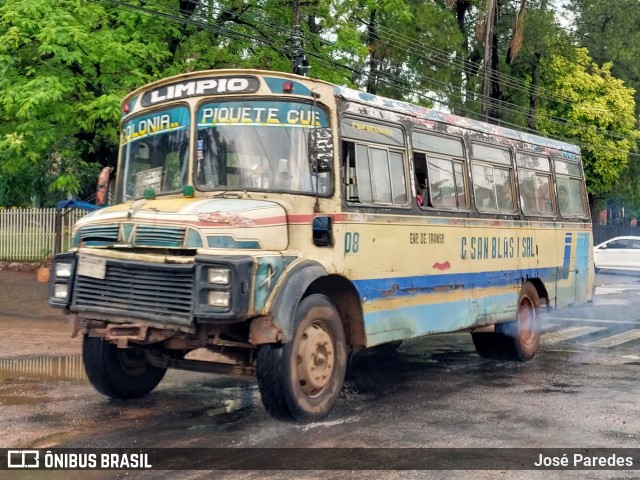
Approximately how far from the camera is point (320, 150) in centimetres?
727

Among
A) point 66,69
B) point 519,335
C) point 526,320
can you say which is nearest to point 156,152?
point 519,335

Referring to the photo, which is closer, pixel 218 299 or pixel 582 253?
pixel 218 299

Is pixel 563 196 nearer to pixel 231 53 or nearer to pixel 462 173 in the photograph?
pixel 462 173

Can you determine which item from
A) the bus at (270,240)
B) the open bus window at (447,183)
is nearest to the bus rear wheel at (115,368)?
the bus at (270,240)

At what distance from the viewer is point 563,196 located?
41.7 ft

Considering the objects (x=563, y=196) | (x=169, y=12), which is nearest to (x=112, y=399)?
(x=563, y=196)

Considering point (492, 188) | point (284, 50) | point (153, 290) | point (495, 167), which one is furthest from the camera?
point (284, 50)

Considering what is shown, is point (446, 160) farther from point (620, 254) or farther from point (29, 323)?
point (620, 254)

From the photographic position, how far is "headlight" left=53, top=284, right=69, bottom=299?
7331 mm

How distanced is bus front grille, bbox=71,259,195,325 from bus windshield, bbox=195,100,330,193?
1.08m

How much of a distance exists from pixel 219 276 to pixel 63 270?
1685 millimetres

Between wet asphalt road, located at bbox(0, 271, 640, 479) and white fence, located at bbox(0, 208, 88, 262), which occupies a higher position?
white fence, located at bbox(0, 208, 88, 262)

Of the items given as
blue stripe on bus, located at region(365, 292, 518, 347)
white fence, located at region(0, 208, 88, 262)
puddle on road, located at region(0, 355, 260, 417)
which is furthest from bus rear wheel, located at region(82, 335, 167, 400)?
white fence, located at region(0, 208, 88, 262)

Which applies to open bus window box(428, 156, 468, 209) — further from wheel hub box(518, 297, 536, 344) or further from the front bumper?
the front bumper
